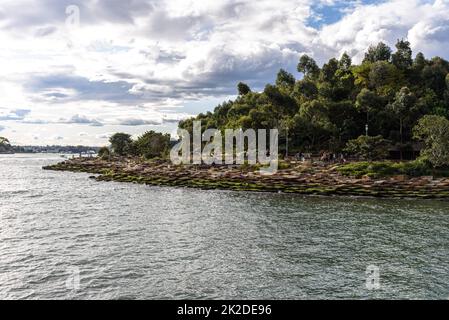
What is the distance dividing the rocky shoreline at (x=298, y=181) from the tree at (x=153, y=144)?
157 ft

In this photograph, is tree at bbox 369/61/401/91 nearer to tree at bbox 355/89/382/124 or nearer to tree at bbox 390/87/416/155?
tree at bbox 355/89/382/124

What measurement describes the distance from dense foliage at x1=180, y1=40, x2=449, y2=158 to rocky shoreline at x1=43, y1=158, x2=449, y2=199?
2024 cm

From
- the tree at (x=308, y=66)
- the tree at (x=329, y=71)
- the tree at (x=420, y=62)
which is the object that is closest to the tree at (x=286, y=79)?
the tree at (x=308, y=66)

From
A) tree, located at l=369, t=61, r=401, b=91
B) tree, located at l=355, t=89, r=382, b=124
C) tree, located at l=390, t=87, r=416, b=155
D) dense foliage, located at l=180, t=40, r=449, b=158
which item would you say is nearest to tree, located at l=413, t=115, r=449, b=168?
dense foliage, located at l=180, t=40, r=449, b=158

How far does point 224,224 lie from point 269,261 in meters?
11.4

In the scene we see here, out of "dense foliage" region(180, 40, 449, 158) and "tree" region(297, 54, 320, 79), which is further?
"tree" region(297, 54, 320, 79)

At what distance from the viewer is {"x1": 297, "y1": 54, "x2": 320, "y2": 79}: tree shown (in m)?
129

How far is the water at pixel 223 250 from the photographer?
1966cm

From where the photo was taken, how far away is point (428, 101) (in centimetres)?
9856

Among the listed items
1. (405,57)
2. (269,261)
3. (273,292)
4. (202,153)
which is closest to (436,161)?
(269,261)

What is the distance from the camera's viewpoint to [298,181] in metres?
60.0

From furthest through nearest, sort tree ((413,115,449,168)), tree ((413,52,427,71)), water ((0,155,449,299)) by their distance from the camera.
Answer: tree ((413,52,427,71)) < tree ((413,115,449,168)) < water ((0,155,449,299))
